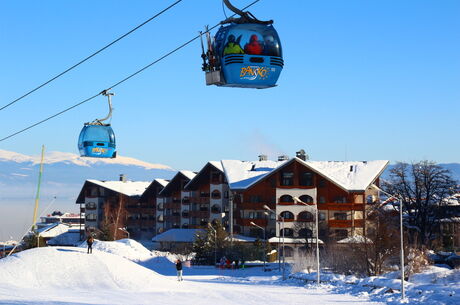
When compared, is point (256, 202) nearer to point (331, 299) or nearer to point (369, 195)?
point (369, 195)

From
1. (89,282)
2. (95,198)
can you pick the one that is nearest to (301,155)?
(95,198)

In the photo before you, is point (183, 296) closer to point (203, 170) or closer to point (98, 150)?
point (98, 150)

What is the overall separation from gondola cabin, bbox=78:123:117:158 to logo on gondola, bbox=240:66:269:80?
12.8 metres

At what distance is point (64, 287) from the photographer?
45188mm

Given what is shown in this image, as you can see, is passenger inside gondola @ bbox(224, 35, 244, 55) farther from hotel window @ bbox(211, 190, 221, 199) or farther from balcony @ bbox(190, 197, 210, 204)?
balcony @ bbox(190, 197, 210, 204)

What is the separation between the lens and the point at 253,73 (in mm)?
18281

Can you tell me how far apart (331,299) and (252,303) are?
5182 millimetres

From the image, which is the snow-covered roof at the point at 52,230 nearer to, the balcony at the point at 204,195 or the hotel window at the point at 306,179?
the balcony at the point at 204,195

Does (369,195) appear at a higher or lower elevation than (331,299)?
higher

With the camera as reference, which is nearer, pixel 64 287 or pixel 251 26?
pixel 251 26

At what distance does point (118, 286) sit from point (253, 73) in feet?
97.9

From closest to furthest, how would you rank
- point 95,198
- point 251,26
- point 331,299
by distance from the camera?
point 251,26 < point 331,299 < point 95,198

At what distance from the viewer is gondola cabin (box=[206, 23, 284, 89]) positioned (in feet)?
59.3

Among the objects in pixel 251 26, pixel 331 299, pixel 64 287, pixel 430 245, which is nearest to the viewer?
pixel 251 26
